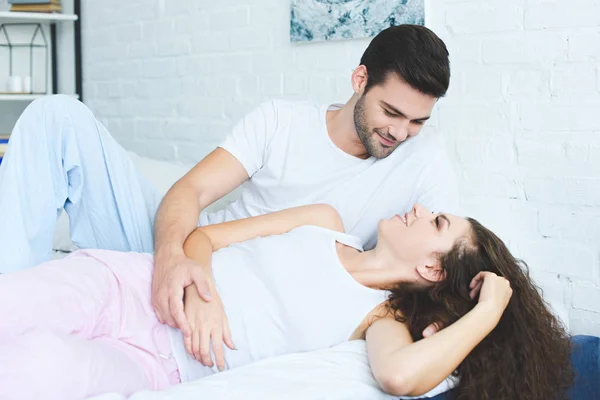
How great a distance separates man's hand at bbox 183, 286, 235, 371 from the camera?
4.88 feet

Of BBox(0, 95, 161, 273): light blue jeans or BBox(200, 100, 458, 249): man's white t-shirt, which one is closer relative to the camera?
BBox(0, 95, 161, 273): light blue jeans

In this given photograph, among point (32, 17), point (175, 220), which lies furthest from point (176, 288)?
point (32, 17)

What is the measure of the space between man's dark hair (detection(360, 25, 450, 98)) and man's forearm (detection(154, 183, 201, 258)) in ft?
1.99

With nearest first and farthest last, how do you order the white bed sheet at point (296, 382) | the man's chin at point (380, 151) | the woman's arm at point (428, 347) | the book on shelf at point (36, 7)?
the white bed sheet at point (296, 382) < the woman's arm at point (428, 347) < the man's chin at point (380, 151) < the book on shelf at point (36, 7)

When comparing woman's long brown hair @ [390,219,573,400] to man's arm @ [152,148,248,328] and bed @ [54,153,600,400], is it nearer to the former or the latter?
bed @ [54,153,600,400]

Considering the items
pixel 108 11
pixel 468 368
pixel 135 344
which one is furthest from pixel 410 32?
pixel 108 11

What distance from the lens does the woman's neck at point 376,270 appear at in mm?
1700

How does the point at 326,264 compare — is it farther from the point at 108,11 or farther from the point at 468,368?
the point at 108,11

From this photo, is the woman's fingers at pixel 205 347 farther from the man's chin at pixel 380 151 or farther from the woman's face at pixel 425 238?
the man's chin at pixel 380 151

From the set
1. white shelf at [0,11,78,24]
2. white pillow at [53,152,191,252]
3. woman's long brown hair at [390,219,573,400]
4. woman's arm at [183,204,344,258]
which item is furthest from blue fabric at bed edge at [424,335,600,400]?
white shelf at [0,11,78,24]

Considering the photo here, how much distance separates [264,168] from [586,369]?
3.37 feet

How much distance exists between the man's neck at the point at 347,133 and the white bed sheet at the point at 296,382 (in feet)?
2.53

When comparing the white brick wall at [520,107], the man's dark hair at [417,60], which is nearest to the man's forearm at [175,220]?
the man's dark hair at [417,60]

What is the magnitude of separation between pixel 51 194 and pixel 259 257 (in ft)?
1.98
